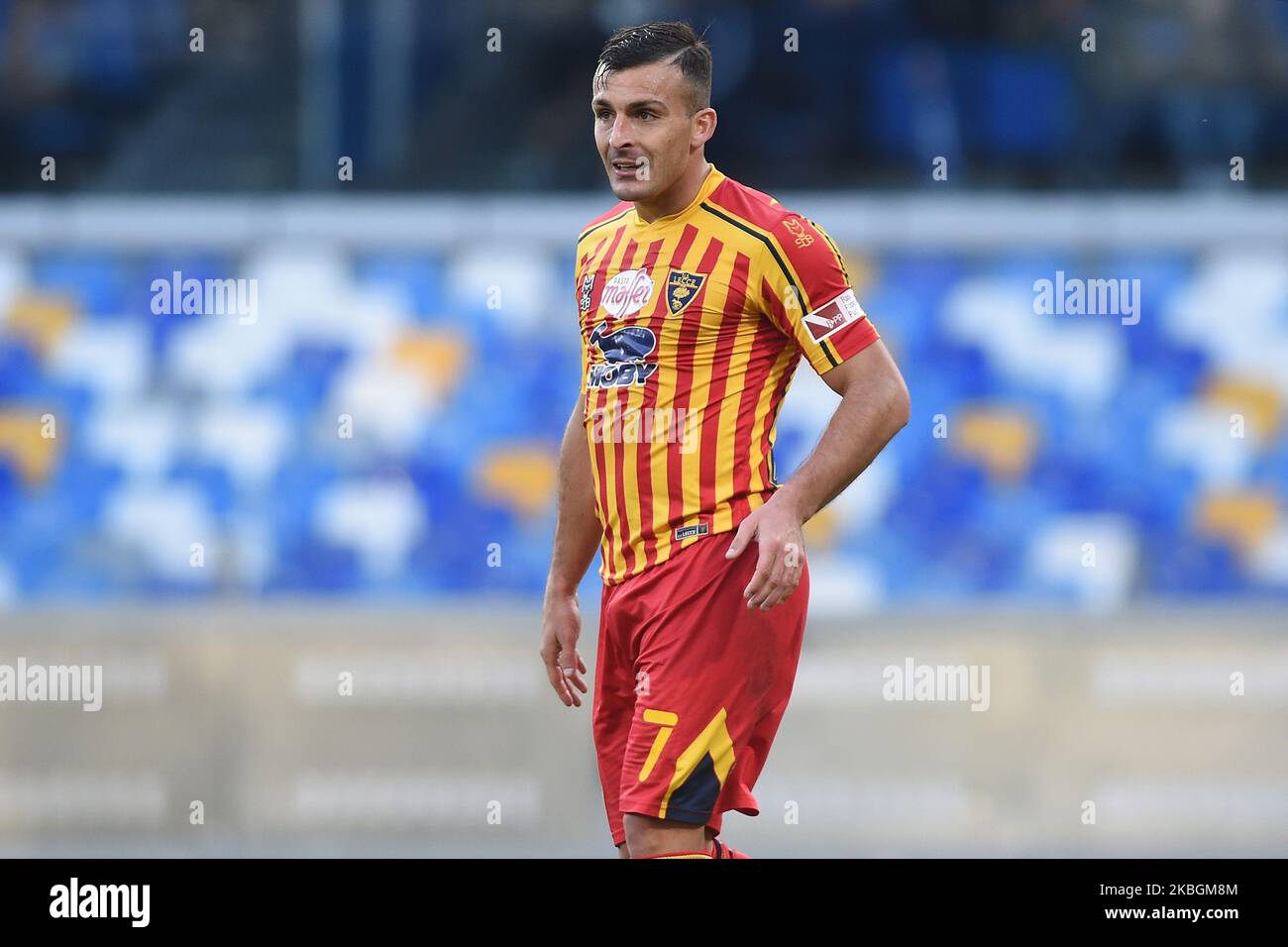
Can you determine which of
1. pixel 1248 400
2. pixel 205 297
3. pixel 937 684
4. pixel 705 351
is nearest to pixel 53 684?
pixel 205 297

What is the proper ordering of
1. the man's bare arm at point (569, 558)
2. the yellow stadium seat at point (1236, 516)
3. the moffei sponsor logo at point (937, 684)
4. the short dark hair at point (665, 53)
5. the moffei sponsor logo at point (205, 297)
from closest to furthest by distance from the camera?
the short dark hair at point (665, 53)
the man's bare arm at point (569, 558)
the moffei sponsor logo at point (937, 684)
the yellow stadium seat at point (1236, 516)
the moffei sponsor logo at point (205, 297)

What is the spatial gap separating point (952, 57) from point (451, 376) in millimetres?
2492

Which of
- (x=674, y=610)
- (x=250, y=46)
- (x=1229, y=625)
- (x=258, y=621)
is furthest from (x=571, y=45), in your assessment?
(x=674, y=610)

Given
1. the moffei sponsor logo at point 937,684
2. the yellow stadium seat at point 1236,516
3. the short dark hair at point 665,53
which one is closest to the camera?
the short dark hair at point 665,53

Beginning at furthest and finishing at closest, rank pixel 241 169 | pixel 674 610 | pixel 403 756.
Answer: pixel 241 169, pixel 403 756, pixel 674 610

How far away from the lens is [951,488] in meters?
6.62

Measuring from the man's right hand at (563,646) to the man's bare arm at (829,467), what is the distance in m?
0.54

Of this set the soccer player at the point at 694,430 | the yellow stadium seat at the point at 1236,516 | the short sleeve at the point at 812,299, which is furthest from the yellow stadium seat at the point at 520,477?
the short sleeve at the point at 812,299

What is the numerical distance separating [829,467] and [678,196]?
0.67m

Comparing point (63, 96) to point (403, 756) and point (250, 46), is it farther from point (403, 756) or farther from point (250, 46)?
point (403, 756)

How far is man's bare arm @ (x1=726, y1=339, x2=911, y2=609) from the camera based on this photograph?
3156 millimetres

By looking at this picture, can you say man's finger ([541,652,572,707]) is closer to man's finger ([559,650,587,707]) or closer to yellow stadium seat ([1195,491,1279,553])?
man's finger ([559,650,587,707])

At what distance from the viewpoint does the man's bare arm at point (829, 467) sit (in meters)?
3.16

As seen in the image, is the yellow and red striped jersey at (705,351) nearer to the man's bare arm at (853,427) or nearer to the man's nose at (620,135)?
the man's bare arm at (853,427)
